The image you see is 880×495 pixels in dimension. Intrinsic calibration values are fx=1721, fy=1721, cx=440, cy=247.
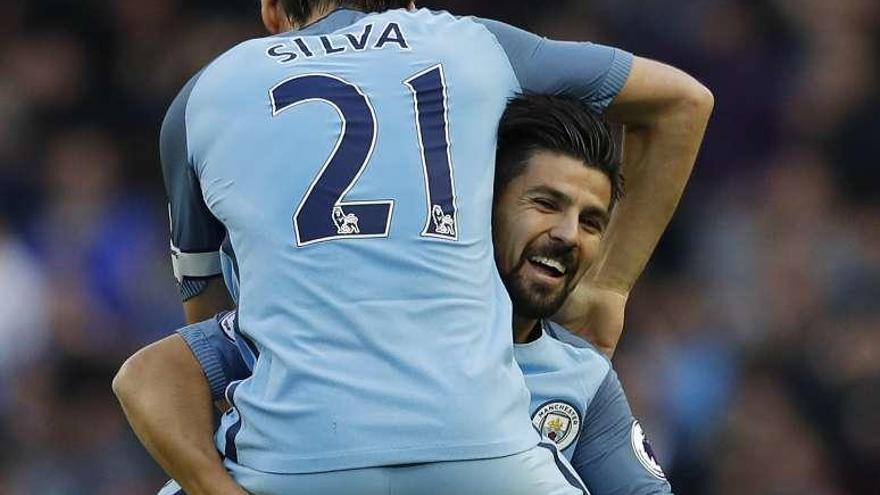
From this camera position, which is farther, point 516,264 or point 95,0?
point 95,0

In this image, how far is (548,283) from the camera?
2.93 m

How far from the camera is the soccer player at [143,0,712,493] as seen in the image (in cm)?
257

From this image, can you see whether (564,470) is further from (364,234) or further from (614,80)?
(614,80)

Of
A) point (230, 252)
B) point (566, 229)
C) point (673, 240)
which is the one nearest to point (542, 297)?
point (566, 229)

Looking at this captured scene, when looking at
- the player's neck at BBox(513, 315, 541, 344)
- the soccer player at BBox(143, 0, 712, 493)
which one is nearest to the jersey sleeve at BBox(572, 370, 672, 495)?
the player's neck at BBox(513, 315, 541, 344)

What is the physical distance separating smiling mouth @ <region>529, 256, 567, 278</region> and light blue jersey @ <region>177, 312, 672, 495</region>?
173mm

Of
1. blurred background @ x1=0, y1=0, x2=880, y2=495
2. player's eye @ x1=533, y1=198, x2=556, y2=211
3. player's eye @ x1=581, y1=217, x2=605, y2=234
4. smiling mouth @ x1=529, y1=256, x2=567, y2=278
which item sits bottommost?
blurred background @ x1=0, y1=0, x2=880, y2=495

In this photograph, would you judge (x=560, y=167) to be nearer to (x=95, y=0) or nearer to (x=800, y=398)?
(x=800, y=398)

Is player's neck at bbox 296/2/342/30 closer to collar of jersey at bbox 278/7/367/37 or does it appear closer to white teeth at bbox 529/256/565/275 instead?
collar of jersey at bbox 278/7/367/37

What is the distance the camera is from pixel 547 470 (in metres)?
2.66

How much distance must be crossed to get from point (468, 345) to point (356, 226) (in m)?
0.26

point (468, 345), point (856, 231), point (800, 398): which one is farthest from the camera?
point (856, 231)

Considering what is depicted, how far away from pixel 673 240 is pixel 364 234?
13.8ft

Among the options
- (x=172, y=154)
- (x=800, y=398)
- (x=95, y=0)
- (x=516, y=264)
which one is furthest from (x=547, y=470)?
(x=95, y=0)
